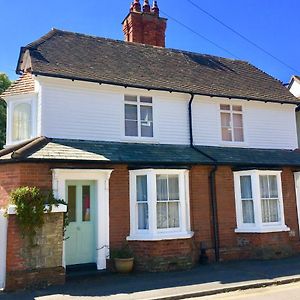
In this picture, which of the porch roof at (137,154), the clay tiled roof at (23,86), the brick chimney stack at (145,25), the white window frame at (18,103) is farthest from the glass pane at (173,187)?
the brick chimney stack at (145,25)

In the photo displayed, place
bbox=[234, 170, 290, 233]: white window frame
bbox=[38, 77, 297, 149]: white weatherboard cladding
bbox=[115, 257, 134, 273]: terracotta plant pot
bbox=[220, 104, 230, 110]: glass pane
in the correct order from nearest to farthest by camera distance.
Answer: bbox=[115, 257, 134, 273]: terracotta plant pot < bbox=[38, 77, 297, 149]: white weatherboard cladding < bbox=[234, 170, 290, 233]: white window frame < bbox=[220, 104, 230, 110]: glass pane

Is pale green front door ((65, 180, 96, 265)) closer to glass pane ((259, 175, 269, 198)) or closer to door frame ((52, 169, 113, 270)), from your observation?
door frame ((52, 169, 113, 270))

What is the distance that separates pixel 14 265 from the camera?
28.9 feet

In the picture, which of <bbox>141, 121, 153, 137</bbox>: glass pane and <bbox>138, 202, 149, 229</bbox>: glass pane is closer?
<bbox>138, 202, 149, 229</bbox>: glass pane

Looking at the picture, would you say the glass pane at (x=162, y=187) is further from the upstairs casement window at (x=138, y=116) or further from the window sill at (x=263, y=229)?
the window sill at (x=263, y=229)

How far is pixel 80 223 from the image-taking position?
10.6 metres

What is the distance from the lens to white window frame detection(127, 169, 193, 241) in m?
10.8

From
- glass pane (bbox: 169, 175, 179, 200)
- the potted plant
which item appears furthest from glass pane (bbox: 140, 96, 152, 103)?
the potted plant

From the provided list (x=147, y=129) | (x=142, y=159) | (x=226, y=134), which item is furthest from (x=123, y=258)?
(x=226, y=134)

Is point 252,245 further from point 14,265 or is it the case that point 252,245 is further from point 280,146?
point 14,265

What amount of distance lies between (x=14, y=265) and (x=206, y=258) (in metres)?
5.74

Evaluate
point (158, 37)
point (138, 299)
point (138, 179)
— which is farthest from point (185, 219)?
point (158, 37)

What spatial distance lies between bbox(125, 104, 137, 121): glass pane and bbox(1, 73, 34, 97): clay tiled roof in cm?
320

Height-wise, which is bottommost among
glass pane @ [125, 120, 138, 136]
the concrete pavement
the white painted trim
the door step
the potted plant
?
the concrete pavement
